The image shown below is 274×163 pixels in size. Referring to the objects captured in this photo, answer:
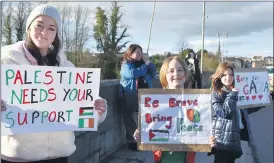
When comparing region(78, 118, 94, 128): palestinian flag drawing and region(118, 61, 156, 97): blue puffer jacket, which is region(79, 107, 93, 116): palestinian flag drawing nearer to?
region(78, 118, 94, 128): palestinian flag drawing

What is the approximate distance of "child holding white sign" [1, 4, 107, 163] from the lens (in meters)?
2.37

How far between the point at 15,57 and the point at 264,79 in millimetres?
4217

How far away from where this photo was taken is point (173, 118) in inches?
118

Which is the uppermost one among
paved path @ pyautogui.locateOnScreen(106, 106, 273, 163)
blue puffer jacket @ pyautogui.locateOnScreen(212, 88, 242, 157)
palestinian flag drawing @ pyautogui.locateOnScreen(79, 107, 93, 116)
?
palestinian flag drawing @ pyautogui.locateOnScreen(79, 107, 93, 116)

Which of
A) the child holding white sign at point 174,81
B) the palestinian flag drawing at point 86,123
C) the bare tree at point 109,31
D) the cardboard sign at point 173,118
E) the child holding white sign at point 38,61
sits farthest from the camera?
the bare tree at point 109,31

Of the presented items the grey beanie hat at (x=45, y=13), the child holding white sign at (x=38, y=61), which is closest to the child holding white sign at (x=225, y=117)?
the child holding white sign at (x=38, y=61)

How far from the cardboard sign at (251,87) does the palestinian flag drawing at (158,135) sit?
2235 millimetres

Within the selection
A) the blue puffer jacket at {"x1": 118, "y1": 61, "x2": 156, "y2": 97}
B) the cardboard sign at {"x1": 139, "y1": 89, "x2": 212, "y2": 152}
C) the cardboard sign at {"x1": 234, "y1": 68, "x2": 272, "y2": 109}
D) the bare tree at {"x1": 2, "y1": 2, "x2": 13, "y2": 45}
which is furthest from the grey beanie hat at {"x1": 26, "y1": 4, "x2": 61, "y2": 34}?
the bare tree at {"x1": 2, "y1": 2, "x2": 13, "y2": 45}

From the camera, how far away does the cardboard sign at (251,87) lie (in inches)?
201

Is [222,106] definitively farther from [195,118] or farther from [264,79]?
[264,79]

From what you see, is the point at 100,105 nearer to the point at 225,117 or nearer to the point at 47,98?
the point at 47,98

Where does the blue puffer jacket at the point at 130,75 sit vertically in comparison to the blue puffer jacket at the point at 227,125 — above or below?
above

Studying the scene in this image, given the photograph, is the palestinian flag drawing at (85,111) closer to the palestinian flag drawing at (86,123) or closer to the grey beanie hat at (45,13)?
the palestinian flag drawing at (86,123)

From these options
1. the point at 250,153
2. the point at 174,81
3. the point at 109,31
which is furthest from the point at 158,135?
the point at 109,31
